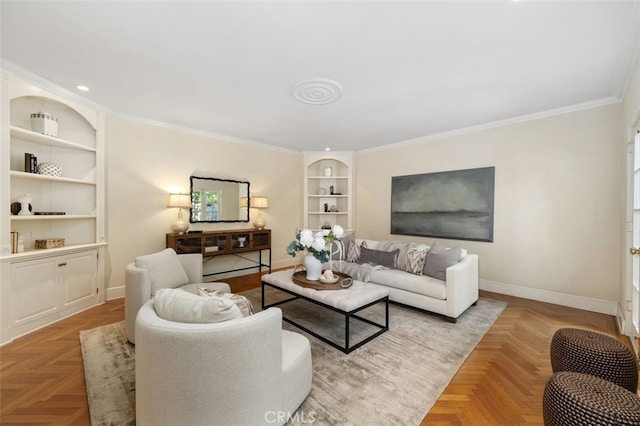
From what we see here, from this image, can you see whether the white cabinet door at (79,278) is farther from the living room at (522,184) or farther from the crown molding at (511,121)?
the crown molding at (511,121)

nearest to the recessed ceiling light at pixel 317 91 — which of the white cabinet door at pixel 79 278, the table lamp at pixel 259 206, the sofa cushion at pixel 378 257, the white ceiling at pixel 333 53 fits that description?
the white ceiling at pixel 333 53

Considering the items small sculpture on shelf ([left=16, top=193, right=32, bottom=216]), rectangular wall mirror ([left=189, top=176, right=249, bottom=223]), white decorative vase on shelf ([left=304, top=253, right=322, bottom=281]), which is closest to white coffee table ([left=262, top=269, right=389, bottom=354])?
white decorative vase on shelf ([left=304, top=253, right=322, bottom=281])

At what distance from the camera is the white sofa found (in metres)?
2.91

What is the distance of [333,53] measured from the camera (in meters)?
2.24

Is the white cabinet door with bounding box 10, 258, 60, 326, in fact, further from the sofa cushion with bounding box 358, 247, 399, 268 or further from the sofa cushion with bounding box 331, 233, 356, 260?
the sofa cushion with bounding box 358, 247, 399, 268

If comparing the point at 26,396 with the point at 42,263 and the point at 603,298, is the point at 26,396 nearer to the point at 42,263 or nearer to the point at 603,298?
the point at 42,263

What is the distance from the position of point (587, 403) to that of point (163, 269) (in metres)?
3.27

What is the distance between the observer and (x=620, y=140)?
3.08 meters

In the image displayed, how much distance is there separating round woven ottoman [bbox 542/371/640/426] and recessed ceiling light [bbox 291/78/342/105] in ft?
9.58

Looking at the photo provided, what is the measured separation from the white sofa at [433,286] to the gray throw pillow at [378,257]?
0.10 m

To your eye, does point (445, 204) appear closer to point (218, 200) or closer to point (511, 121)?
point (511, 121)

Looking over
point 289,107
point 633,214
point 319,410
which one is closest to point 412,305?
point 319,410

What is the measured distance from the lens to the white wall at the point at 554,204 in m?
3.18

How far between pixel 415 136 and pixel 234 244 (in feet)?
12.9
